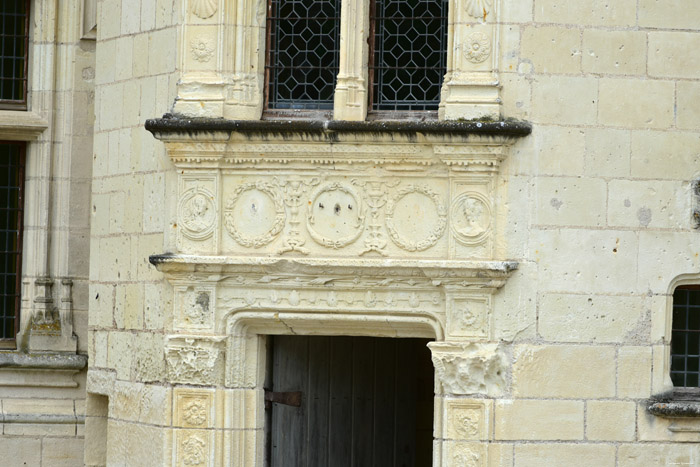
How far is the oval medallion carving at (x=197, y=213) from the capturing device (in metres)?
7.74

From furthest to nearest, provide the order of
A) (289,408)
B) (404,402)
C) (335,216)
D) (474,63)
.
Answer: (404,402)
(289,408)
(335,216)
(474,63)

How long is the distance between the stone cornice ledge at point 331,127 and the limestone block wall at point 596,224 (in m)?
0.20

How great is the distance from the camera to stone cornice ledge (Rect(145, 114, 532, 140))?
7.31 meters

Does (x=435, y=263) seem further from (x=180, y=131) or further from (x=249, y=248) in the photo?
(x=180, y=131)

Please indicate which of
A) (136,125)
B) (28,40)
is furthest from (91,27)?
(136,125)

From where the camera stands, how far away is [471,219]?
291 inches

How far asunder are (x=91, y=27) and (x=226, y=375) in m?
3.21

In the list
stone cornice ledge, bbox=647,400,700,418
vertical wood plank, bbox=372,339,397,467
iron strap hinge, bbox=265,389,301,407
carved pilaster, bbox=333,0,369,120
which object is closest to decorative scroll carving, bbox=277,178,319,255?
carved pilaster, bbox=333,0,369,120

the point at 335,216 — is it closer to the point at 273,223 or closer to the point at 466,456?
the point at 273,223

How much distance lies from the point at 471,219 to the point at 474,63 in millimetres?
864

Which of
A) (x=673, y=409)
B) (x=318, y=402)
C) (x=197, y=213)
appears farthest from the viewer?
(x=318, y=402)

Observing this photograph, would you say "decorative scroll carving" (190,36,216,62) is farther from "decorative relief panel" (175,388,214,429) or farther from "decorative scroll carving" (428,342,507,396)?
"decorative scroll carving" (428,342,507,396)

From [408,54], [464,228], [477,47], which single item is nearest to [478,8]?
[477,47]

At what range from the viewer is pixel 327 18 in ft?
26.0
